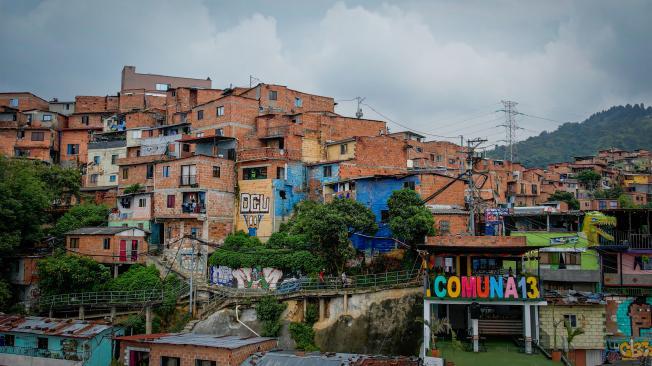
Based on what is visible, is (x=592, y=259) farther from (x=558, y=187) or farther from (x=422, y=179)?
(x=558, y=187)

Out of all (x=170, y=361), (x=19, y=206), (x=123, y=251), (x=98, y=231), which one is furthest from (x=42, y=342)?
(x=19, y=206)

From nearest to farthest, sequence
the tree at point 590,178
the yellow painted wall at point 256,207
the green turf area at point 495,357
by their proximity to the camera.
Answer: the green turf area at point 495,357 < the yellow painted wall at point 256,207 < the tree at point 590,178

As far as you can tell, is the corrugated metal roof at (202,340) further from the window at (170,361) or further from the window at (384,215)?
the window at (384,215)

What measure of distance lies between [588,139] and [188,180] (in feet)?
493

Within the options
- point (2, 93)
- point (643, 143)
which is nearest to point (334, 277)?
point (2, 93)

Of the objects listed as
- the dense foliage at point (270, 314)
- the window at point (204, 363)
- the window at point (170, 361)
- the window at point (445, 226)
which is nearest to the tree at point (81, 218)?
the dense foliage at point (270, 314)

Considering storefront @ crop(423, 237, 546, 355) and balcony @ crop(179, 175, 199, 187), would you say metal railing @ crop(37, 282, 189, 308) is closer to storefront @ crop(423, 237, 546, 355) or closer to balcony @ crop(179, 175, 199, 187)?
balcony @ crop(179, 175, 199, 187)

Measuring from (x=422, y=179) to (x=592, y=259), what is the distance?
12.8 m

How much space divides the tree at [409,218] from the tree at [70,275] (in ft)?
72.0

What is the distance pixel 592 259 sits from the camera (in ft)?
125

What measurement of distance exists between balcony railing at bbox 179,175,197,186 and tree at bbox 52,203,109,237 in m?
9.63

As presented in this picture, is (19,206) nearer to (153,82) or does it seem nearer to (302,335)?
(302,335)

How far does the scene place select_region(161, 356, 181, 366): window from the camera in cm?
2833

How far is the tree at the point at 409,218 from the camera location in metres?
35.7
